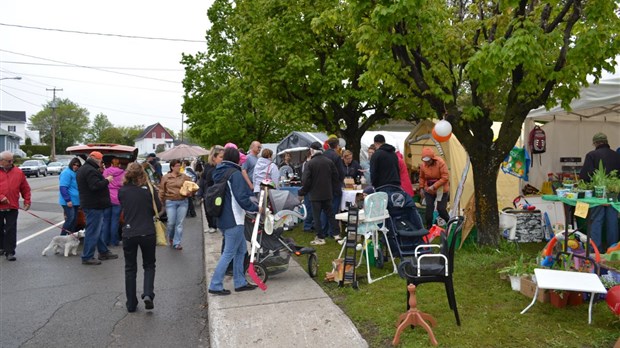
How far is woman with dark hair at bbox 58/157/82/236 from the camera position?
9414 millimetres

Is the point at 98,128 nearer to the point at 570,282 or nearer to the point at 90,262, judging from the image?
the point at 90,262

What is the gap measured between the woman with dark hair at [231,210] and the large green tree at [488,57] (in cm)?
276

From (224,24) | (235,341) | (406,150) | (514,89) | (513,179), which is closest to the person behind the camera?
(235,341)

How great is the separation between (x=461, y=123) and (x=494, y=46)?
5.53ft

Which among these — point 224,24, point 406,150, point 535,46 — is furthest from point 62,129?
point 535,46

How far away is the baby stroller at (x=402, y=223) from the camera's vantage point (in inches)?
268

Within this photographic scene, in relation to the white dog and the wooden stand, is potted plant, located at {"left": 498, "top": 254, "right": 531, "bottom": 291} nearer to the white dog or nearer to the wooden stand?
the wooden stand

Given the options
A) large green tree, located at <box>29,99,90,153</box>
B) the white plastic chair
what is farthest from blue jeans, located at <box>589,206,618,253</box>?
large green tree, located at <box>29,99,90,153</box>

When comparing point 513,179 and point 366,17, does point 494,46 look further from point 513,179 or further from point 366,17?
point 513,179

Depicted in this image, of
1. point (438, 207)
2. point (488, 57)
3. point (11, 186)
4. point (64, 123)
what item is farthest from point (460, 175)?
point (64, 123)

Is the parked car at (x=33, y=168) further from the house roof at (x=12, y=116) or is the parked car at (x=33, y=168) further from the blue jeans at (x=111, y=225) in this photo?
the house roof at (x=12, y=116)

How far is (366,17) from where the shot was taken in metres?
7.73

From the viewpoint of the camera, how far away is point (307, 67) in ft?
42.0

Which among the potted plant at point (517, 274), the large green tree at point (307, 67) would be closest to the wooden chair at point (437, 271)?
the potted plant at point (517, 274)
